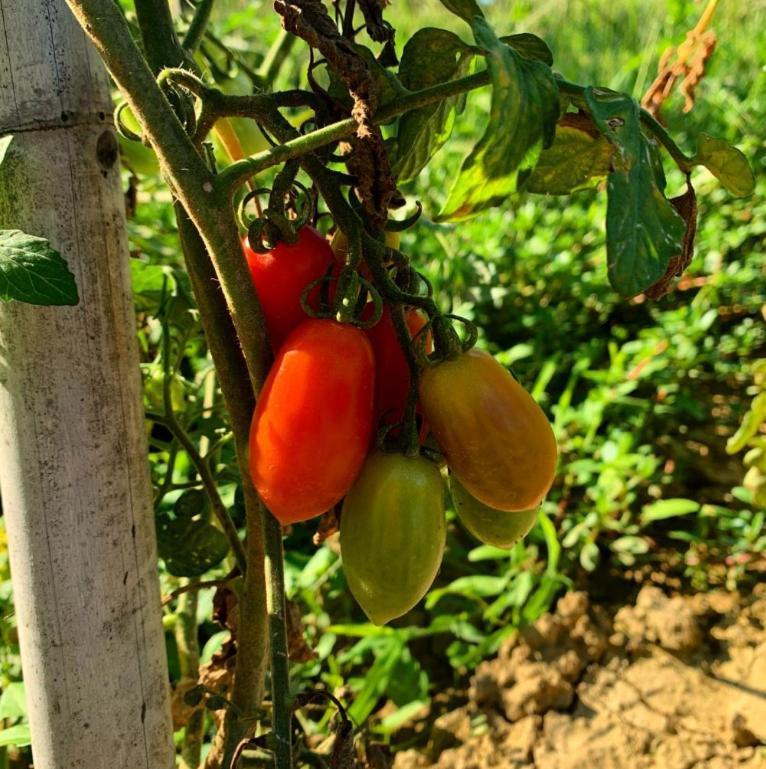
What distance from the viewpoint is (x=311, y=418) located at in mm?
615

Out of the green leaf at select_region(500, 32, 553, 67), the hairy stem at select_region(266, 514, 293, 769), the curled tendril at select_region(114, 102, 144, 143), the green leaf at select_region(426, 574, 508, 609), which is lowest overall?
the green leaf at select_region(426, 574, 508, 609)

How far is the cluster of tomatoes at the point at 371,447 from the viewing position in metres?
0.62

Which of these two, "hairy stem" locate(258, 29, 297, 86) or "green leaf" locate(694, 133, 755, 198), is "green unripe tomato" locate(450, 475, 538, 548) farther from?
"hairy stem" locate(258, 29, 297, 86)

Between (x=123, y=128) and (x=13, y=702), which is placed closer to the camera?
(x=123, y=128)

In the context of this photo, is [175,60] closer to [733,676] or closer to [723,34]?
[733,676]

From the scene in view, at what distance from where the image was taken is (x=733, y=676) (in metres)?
1.55

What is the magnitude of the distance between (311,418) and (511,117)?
0.25 m

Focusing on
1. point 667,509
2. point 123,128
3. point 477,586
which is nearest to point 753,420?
point 667,509

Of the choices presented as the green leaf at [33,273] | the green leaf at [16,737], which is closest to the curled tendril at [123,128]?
the green leaf at [33,273]

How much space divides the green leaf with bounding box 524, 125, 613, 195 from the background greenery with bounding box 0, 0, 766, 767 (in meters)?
0.42

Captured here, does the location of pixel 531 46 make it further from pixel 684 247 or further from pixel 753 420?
pixel 753 420

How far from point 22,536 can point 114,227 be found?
0.27 m

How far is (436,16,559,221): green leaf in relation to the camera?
537 mm

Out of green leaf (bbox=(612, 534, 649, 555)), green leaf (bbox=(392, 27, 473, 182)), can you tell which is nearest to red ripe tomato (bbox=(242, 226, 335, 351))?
green leaf (bbox=(392, 27, 473, 182))
